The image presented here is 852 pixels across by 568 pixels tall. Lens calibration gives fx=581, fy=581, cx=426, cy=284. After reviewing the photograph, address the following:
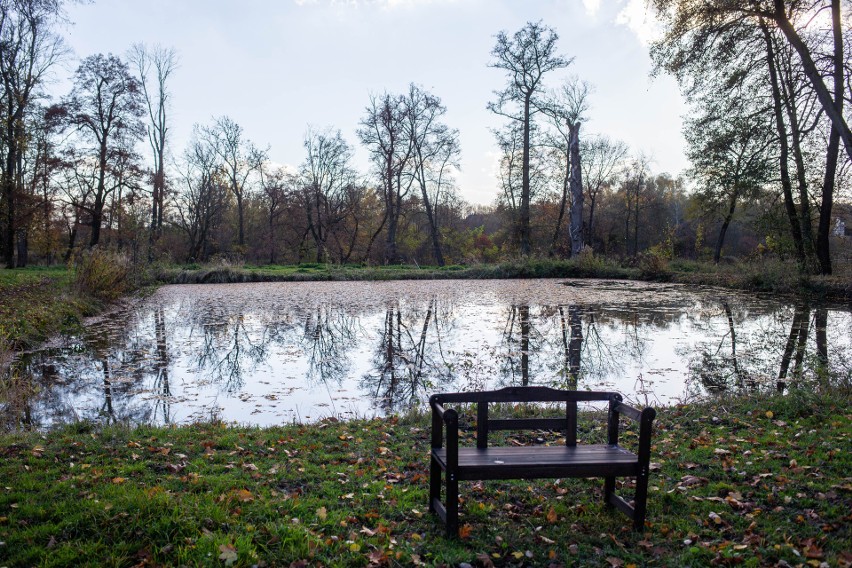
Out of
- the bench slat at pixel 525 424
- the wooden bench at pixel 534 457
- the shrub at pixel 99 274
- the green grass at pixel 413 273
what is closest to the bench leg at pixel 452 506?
the wooden bench at pixel 534 457

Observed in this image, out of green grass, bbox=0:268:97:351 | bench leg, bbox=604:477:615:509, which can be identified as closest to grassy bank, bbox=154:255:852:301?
green grass, bbox=0:268:97:351

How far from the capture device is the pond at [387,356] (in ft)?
22.5

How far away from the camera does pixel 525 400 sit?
12.1ft

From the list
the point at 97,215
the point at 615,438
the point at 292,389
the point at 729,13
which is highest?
the point at 729,13

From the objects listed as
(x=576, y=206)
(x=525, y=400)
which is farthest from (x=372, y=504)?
(x=576, y=206)

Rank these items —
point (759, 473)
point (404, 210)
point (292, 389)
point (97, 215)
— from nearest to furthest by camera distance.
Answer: point (759, 473)
point (292, 389)
point (97, 215)
point (404, 210)

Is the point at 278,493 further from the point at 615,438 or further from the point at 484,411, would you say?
the point at 615,438

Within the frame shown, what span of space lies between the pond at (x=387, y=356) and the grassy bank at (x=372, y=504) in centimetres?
135

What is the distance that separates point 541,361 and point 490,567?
19.5 feet

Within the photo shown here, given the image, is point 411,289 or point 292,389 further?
point 411,289

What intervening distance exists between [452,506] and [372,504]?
28.0 inches

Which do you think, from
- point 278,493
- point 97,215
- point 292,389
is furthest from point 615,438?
point 97,215

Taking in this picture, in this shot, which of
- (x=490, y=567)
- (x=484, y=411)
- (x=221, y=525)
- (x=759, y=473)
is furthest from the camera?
(x=759, y=473)

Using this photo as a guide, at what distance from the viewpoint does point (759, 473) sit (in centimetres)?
429
